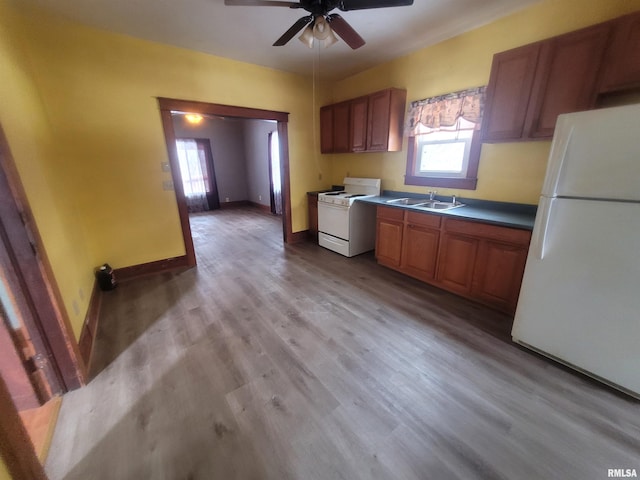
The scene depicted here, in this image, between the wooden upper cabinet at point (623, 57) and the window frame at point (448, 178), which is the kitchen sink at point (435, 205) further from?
the wooden upper cabinet at point (623, 57)

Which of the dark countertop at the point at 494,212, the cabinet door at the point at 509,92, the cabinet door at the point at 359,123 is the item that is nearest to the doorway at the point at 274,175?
the cabinet door at the point at 359,123

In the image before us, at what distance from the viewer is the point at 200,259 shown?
3818mm

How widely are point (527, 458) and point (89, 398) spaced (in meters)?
2.48

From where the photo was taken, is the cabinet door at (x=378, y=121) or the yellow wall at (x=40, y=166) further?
the cabinet door at (x=378, y=121)

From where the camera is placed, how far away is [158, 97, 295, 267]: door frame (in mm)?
3081

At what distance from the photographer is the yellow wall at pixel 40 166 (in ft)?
5.30

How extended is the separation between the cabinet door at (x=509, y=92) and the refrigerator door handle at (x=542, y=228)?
0.92 meters

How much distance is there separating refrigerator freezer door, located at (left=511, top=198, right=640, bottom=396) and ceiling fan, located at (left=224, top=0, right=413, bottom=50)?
1.77 meters

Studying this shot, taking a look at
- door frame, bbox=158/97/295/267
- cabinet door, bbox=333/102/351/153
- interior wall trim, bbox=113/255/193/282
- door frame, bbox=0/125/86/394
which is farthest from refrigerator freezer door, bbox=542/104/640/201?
interior wall trim, bbox=113/255/193/282

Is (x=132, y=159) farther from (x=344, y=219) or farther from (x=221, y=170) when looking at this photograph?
(x=221, y=170)

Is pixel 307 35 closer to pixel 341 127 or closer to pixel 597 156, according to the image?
pixel 341 127

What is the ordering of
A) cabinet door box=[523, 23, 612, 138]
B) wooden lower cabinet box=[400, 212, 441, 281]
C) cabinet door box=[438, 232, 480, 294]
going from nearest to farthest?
1. cabinet door box=[523, 23, 612, 138]
2. cabinet door box=[438, 232, 480, 294]
3. wooden lower cabinet box=[400, 212, 441, 281]

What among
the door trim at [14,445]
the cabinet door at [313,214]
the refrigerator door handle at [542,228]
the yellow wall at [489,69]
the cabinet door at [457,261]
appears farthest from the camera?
the cabinet door at [313,214]

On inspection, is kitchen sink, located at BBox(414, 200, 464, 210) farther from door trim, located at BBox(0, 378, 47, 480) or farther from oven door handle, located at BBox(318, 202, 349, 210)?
door trim, located at BBox(0, 378, 47, 480)
